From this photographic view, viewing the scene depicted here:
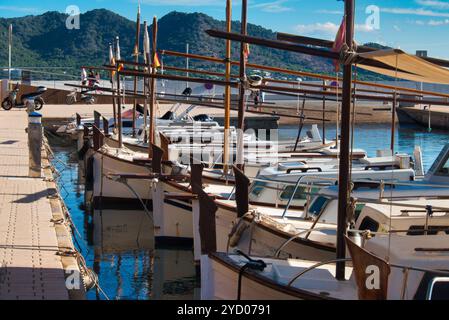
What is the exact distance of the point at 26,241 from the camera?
1404 cm

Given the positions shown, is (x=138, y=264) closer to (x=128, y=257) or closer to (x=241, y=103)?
(x=128, y=257)

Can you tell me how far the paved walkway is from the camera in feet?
37.2

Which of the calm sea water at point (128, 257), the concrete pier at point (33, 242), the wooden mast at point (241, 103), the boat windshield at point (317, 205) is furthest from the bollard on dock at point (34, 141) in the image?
the boat windshield at point (317, 205)

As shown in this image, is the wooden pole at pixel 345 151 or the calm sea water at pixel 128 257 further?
the calm sea water at pixel 128 257

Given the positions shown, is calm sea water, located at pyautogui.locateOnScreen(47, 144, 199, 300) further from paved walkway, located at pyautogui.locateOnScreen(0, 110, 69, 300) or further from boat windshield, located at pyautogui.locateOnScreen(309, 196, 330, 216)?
boat windshield, located at pyautogui.locateOnScreen(309, 196, 330, 216)

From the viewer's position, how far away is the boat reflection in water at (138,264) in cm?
1670

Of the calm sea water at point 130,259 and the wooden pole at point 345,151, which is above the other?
the wooden pole at point 345,151

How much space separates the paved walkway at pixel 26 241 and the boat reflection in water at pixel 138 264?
1922mm

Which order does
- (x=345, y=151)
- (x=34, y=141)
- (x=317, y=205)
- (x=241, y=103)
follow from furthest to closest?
1. (x=34, y=141)
2. (x=241, y=103)
3. (x=317, y=205)
4. (x=345, y=151)

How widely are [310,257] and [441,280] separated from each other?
3.99 meters

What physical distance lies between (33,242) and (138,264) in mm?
5033

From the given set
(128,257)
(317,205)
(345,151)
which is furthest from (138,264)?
(345,151)

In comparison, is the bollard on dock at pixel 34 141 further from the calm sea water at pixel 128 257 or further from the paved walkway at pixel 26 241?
the calm sea water at pixel 128 257

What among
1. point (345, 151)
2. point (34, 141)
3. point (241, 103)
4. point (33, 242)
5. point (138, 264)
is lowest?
point (138, 264)
